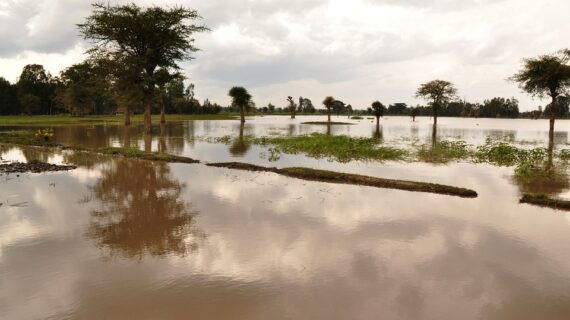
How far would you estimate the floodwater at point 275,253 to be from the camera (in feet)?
22.4

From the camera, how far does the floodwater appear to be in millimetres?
6812

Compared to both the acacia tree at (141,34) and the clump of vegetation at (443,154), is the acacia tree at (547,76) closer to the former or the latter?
the clump of vegetation at (443,154)

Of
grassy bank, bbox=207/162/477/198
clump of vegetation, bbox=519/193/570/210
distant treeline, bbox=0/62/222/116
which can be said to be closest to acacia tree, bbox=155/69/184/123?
grassy bank, bbox=207/162/477/198

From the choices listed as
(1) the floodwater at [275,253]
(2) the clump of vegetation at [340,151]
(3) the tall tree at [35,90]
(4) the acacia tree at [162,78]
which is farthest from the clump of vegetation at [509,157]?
(3) the tall tree at [35,90]

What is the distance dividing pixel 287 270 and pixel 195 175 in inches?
486

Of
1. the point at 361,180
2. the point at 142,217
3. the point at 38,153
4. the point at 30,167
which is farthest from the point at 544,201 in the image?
the point at 38,153

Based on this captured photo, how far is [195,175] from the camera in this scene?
63.8 feet

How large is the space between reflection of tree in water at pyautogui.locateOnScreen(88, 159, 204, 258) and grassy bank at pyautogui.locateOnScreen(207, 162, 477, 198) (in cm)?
573

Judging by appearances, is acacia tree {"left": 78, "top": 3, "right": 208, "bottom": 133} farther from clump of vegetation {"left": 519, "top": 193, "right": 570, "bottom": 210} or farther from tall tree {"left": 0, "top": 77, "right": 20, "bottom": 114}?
tall tree {"left": 0, "top": 77, "right": 20, "bottom": 114}

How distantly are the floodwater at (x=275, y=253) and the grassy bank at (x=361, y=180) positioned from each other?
83cm

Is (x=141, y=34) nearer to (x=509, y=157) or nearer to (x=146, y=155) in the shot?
(x=146, y=155)

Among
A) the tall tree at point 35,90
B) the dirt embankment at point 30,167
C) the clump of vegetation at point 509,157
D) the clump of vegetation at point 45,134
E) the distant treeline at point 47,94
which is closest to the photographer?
the dirt embankment at point 30,167

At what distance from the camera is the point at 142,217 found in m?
12.1

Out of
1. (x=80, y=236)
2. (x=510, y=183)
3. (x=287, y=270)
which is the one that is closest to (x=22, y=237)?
(x=80, y=236)
